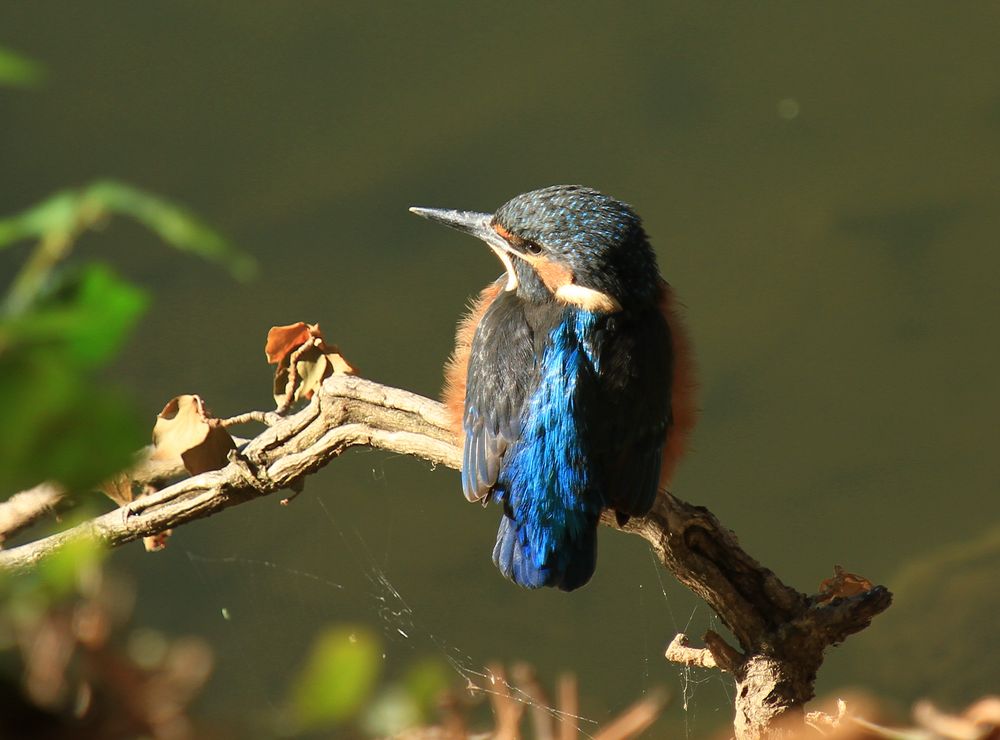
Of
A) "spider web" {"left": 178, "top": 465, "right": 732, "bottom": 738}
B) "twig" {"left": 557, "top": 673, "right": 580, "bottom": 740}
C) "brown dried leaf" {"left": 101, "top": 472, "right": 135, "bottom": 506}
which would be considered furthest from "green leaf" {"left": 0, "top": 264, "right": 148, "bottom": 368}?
"spider web" {"left": 178, "top": 465, "right": 732, "bottom": 738}

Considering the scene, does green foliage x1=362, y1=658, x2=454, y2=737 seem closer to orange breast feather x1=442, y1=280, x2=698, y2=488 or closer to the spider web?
orange breast feather x1=442, y1=280, x2=698, y2=488

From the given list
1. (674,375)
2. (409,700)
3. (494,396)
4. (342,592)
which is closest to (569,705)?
(409,700)

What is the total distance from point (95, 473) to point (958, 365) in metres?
3.27

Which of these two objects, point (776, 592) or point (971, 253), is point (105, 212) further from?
point (971, 253)

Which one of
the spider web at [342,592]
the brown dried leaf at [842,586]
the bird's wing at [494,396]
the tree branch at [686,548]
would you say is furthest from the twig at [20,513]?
the spider web at [342,592]

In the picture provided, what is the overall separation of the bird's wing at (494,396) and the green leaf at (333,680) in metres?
1.16

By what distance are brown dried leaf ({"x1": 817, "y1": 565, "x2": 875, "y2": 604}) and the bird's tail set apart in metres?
0.27

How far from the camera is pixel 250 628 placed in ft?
9.98

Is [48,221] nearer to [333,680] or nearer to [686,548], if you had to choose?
[333,680]

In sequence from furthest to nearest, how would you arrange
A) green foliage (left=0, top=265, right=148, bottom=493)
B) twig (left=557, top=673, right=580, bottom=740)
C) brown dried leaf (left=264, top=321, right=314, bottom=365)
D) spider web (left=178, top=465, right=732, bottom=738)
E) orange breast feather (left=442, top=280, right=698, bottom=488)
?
1. spider web (left=178, top=465, right=732, bottom=738)
2. orange breast feather (left=442, top=280, right=698, bottom=488)
3. brown dried leaf (left=264, top=321, right=314, bottom=365)
4. twig (left=557, top=673, right=580, bottom=740)
5. green foliage (left=0, top=265, right=148, bottom=493)

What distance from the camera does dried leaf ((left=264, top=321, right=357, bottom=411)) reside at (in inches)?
57.4

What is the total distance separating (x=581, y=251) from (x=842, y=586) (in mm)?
533

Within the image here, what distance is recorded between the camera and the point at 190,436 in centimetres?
136

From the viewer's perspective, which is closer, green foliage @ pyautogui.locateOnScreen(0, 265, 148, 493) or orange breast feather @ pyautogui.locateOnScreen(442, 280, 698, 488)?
green foliage @ pyautogui.locateOnScreen(0, 265, 148, 493)
